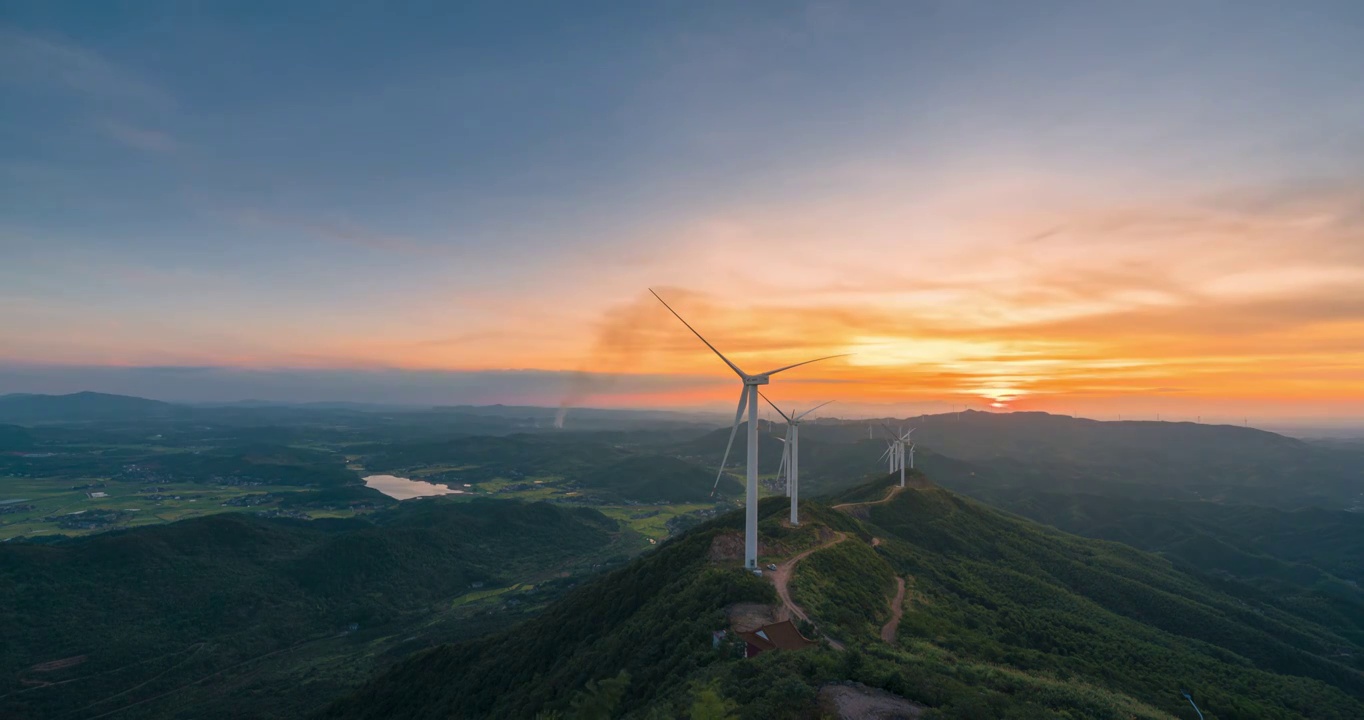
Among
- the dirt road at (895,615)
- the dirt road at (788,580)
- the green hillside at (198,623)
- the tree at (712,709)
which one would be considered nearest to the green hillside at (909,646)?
the dirt road at (895,615)

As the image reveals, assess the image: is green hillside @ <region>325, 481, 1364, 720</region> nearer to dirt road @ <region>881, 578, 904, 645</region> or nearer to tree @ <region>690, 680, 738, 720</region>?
dirt road @ <region>881, 578, 904, 645</region>

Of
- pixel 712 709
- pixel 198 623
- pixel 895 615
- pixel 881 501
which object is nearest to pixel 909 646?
pixel 895 615

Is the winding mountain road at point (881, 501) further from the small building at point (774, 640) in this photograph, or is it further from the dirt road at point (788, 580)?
the small building at point (774, 640)

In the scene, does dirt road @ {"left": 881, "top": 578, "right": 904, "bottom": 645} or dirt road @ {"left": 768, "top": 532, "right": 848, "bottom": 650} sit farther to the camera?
dirt road @ {"left": 881, "top": 578, "right": 904, "bottom": 645}

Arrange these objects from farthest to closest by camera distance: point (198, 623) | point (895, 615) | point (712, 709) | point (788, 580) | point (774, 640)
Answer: point (198, 623)
point (895, 615)
point (788, 580)
point (774, 640)
point (712, 709)

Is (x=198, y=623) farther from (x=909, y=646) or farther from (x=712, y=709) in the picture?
Answer: (x=712, y=709)

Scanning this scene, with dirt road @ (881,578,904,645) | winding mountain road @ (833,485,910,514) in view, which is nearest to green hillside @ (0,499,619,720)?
winding mountain road @ (833,485,910,514)

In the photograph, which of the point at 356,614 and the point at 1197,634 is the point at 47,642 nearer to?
the point at 356,614
